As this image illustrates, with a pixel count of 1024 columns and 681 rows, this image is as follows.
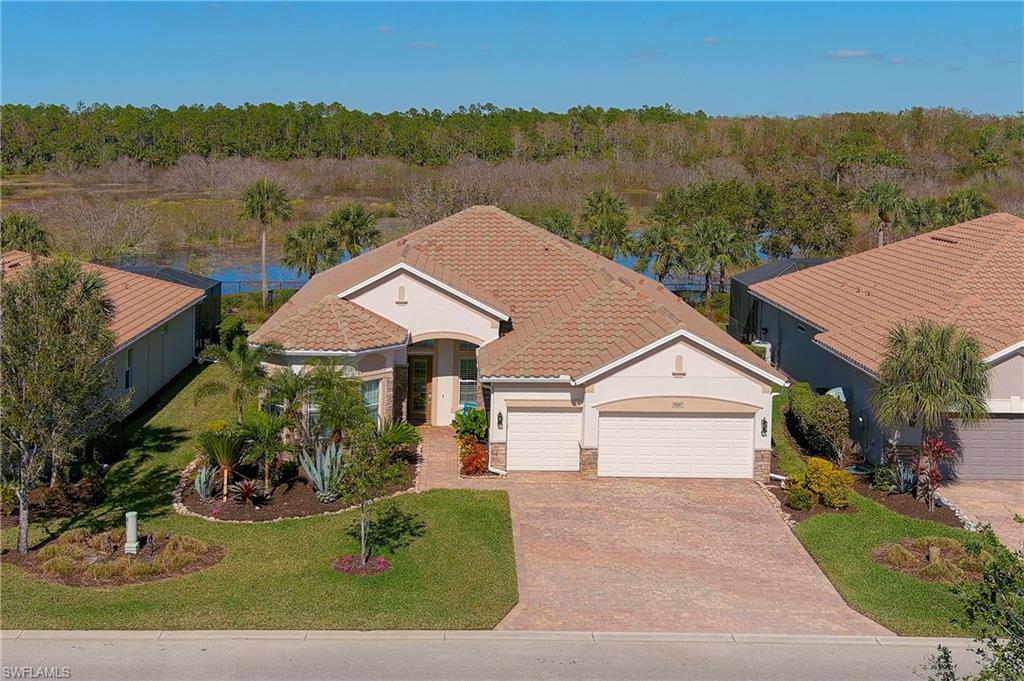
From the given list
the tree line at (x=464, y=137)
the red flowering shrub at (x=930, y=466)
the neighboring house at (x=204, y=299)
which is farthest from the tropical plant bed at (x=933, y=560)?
the tree line at (x=464, y=137)

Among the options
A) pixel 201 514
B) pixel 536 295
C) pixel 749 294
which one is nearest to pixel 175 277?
pixel 536 295

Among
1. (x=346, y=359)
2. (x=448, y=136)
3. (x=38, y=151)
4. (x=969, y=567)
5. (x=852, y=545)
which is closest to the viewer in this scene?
(x=969, y=567)

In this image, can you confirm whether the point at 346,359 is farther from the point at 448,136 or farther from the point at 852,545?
the point at 448,136

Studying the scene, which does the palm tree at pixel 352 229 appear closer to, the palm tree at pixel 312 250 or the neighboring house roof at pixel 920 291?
the palm tree at pixel 312 250

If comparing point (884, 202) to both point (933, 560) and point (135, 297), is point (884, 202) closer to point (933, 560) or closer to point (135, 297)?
point (135, 297)

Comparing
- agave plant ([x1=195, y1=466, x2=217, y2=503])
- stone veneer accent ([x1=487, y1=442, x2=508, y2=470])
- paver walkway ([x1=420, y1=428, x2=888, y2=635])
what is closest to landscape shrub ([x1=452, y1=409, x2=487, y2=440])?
paver walkway ([x1=420, y1=428, x2=888, y2=635])

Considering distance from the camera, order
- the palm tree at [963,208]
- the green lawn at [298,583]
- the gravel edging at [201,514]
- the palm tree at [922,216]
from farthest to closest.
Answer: the palm tree at [963,208]
the palm tree at [922,216]
the gravel edging at [201,514]
the green lawn at [298,583]

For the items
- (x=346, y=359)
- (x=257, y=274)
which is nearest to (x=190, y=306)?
(x=346, y=359)
